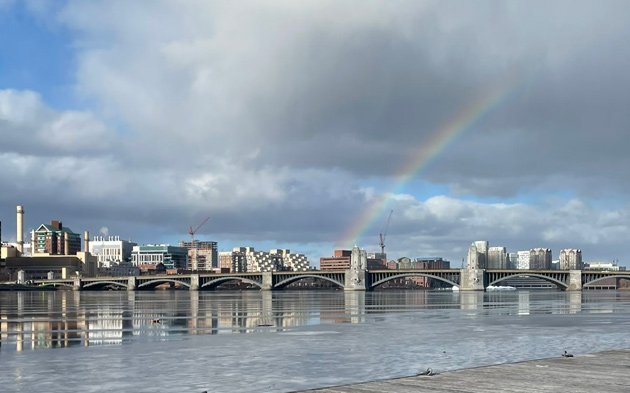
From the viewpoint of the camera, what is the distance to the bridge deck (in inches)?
798

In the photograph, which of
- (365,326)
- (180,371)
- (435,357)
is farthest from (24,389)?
(365,326)

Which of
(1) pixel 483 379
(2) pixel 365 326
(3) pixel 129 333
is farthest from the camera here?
(2) pixel 365 326

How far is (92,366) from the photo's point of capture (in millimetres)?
28953

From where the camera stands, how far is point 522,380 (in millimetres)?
21906

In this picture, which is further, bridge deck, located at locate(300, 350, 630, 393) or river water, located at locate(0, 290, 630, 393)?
river water, located at locate(0, 290, 630, 393)

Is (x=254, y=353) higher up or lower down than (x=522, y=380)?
lower down

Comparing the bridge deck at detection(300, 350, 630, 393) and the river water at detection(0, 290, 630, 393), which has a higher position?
the bridge deck at detection(300, 350, 630, 393)

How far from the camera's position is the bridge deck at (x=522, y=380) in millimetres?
20281

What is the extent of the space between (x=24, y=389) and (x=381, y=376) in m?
11.3

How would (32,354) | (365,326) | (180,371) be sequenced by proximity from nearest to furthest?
1. (180,371)
2. (32,354)
3. (365,326)

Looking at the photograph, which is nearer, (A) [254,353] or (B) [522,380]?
(B) [522,380]

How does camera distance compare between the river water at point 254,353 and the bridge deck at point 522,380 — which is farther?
the river water at point 254,353

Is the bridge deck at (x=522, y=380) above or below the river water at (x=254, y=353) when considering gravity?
above

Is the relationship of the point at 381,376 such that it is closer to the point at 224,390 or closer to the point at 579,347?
the point at 224,390
